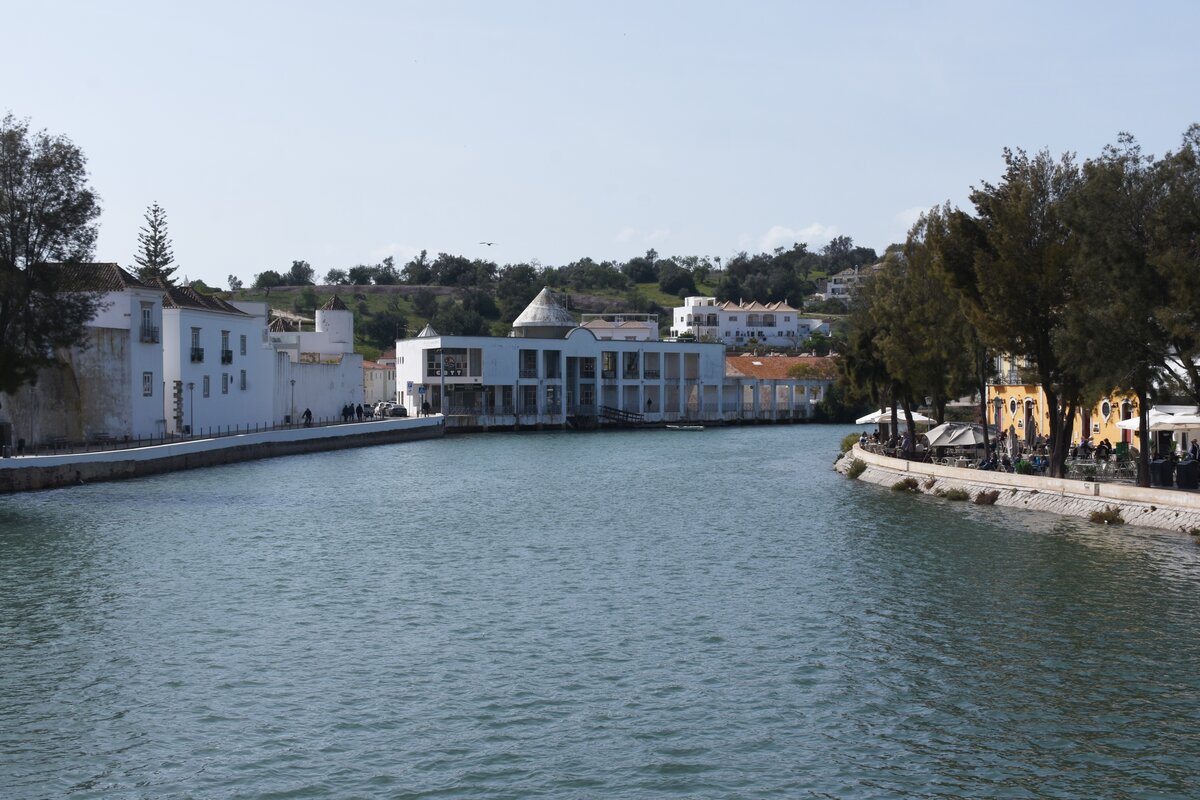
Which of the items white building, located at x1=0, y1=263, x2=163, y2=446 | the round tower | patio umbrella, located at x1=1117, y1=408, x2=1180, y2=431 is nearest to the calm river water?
patio umbrella, located at x1=1117, y1=408, x2=1180, y2=431

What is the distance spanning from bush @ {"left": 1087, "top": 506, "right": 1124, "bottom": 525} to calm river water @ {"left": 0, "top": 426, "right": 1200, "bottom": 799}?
0.72 m

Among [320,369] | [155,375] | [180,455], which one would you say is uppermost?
[320,369]

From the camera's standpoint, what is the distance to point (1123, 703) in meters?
15.7

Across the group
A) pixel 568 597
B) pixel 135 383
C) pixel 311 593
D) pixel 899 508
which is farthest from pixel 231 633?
pixel 135 383

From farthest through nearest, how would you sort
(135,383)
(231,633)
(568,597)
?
(135,383) < (568,597) < (231,633)

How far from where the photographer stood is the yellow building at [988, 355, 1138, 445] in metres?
42.5

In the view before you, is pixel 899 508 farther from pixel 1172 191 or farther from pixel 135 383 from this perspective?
pixel 135 383

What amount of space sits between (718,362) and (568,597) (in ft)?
276

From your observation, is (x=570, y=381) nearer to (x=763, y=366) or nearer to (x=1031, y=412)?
(x=763, y=366)

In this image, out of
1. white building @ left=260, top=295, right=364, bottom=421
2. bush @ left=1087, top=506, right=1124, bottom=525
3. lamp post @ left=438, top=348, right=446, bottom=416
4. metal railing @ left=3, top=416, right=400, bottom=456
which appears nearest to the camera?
bush @ left=1087, top=506, right=1124, bottom=525

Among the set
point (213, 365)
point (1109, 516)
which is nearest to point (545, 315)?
point (213, 365)

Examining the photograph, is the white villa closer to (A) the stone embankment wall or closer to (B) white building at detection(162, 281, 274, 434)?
(B) white building at detection(162, 281, 274, 434)

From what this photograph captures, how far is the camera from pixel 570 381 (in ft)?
326

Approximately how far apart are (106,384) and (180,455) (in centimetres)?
421
